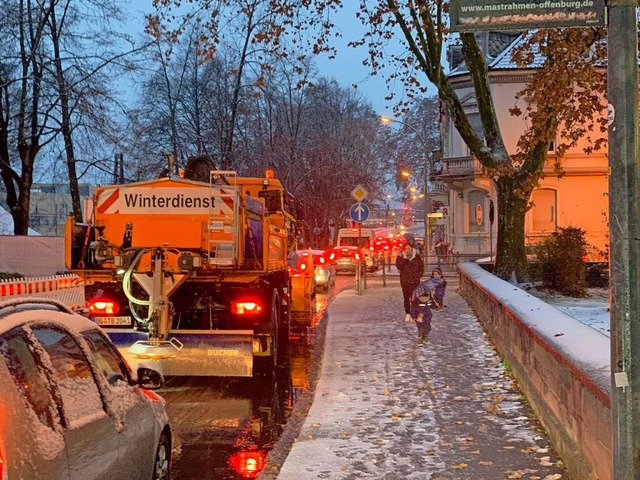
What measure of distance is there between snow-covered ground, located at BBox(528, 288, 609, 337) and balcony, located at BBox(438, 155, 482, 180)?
23172 mm

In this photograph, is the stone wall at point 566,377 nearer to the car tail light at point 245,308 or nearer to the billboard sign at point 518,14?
the billboard sign at point 518,14

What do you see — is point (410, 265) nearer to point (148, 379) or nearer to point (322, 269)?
point (148, 379)

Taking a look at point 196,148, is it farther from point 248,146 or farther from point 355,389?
point 355,389

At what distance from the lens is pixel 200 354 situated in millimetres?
10461

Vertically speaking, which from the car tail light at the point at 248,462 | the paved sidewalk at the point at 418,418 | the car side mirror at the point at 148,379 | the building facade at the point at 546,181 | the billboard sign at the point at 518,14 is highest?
the building facade at the point at 546,181

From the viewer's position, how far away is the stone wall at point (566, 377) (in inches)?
206

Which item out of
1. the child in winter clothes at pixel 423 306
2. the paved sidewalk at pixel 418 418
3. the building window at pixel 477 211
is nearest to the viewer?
the paved sidewalk at pixel 418 418

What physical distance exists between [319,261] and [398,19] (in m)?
10.2

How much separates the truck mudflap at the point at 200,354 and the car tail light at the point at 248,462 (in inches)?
106

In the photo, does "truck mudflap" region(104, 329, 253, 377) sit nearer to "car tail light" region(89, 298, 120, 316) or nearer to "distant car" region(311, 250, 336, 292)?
"car tail light" region(89, 298, 120, 316)

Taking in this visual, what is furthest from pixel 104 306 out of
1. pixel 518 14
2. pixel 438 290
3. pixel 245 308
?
pixel 518 14

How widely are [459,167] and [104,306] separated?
3607 centimetres

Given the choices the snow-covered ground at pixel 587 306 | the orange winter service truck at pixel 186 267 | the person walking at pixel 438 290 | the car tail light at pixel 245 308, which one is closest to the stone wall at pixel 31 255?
the snow-covered ground at pixel 587 306

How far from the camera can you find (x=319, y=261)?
26797 millimetres
